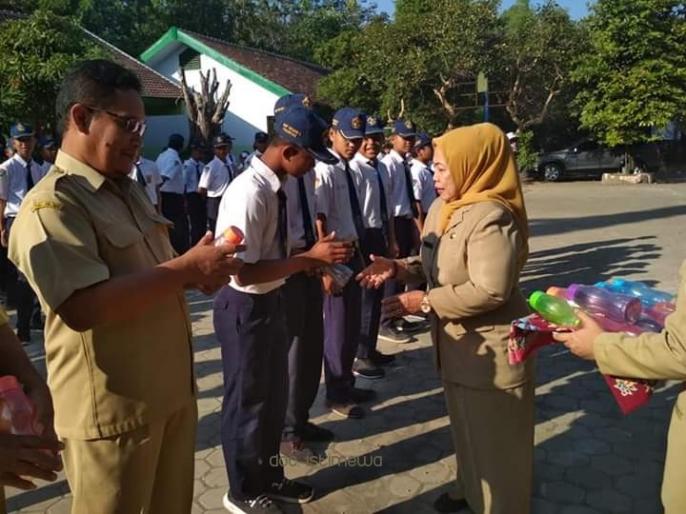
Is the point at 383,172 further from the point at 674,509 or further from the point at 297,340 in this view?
the point at 674,509

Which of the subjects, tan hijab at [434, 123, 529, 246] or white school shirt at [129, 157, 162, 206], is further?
white school shirt at [129, 157, 162, 206]

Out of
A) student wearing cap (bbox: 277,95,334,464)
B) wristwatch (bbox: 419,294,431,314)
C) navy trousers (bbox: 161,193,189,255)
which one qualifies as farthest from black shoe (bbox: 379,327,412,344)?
navy trousers (bbox: 161,193,189,255)

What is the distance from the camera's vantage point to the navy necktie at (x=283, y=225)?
2.74m

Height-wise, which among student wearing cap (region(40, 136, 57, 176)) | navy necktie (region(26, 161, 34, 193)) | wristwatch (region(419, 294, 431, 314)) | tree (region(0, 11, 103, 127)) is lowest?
wristwatch (region(419, 294, 431, 314))

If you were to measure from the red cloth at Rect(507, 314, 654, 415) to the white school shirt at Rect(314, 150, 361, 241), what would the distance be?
2.01 meters

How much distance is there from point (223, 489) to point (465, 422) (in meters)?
1.45

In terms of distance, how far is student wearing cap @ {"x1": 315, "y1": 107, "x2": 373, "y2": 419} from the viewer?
403cm

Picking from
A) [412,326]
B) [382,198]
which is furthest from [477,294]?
[412,326]

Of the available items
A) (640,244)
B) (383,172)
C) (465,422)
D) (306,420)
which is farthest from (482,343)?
(640,244)

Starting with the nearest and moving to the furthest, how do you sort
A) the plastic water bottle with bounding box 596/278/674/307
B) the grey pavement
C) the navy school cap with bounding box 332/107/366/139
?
1. the plastic water bottle with bounding box 596/278/674/307
2. the grey pavement
3. the navy school cap with bounding box 332/107/366/139

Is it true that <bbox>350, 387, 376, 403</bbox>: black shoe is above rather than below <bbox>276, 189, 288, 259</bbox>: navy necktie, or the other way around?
below

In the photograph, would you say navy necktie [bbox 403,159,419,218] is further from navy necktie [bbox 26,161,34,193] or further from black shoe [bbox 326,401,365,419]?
navy necktie [bbox 26,161,34,193]

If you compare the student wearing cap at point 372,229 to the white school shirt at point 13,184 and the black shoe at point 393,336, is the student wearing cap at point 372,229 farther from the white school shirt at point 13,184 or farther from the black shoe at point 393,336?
the white school shirt at point 13,184

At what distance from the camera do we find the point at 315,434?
3643 mm
